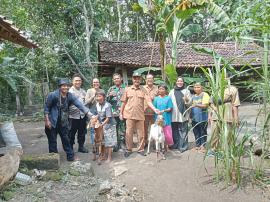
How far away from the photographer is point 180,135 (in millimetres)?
6602

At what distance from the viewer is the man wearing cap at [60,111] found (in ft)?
19.1

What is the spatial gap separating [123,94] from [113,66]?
24.0ft

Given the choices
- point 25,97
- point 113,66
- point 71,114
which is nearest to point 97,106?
point 71,114

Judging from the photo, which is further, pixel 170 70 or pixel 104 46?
pixel 104 46

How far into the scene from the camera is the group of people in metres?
5.93

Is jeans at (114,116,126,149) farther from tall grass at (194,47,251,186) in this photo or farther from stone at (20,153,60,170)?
tall grass at (194,47,251,186)

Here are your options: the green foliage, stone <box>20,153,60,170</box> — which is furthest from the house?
stone <box>20,153,60,170</box>

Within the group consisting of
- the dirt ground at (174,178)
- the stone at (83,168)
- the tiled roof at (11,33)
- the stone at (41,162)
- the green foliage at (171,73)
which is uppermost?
the tiled roof at (11,33)

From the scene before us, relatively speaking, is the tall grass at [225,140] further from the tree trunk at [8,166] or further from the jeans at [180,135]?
the tree trunk at [8,166]

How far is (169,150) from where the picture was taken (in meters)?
6.55

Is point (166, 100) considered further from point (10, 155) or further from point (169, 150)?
point (10, 155)

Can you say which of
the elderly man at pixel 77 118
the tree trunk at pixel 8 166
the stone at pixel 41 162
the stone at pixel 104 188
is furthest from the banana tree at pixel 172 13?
the tree trunk at pixel 8 166

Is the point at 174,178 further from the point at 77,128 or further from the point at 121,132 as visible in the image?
the point at 77,128

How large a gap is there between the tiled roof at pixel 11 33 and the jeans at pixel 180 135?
342 cm
